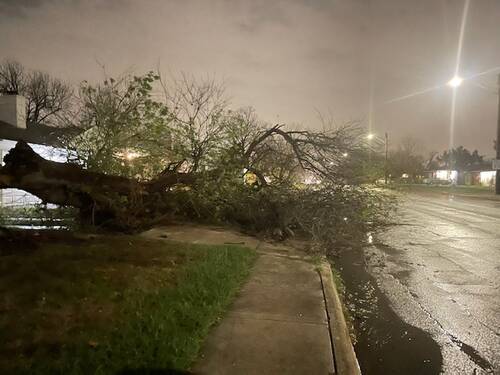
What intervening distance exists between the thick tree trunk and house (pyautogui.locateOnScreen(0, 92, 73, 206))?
322cm

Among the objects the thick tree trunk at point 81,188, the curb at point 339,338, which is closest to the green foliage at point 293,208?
the thick tree trunk at point 81,188

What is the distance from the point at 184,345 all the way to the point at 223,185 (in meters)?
7.14

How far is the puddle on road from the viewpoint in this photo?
11.9ft

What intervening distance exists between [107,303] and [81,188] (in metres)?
5.04

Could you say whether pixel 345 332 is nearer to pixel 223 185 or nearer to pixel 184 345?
pixel 184 345

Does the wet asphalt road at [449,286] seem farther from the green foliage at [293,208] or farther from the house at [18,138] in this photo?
the house at [18,138]

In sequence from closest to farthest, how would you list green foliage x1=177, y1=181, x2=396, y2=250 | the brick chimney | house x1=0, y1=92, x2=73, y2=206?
green foliage x1=177, y1=181, x2=396, y2=250, house x1=0, y1=92, x2=73, y2=206, the brick chimney

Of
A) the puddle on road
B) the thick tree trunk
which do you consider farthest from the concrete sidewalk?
the thick tree trunk

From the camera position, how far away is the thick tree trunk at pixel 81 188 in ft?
25.8

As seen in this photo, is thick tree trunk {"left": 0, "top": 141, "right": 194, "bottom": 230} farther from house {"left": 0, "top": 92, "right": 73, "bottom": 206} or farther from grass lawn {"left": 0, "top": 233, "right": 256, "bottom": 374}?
house {"left": 0, "top": 92, "right": 73, "bottom": 206}

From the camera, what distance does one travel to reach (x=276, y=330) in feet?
12.8

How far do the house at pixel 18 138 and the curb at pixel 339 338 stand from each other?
31.4 feet

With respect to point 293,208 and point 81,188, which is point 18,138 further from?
point 293,208

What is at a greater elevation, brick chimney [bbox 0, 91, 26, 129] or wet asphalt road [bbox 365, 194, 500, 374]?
brick chimney [bbox 0, 91, 26, 129]
